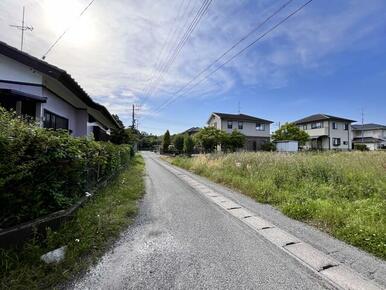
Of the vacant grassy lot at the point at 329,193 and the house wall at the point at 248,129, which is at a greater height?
the house wall at the point at 248,129

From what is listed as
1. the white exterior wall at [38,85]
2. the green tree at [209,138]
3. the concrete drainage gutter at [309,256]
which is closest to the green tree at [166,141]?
the green tree at [209,138]

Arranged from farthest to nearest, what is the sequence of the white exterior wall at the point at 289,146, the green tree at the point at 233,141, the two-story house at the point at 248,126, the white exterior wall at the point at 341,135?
the white exterior wall at the point at 341,135 < the two-story house at the point at 248,126 < the white exterior wall at the point at 289,146 < the green tree at the point at 233,141

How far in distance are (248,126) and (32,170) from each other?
37773 millimetres

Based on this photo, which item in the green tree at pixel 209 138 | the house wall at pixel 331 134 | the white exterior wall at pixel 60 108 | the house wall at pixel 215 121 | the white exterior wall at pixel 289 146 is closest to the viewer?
the white exterior wall at pixel 60 108

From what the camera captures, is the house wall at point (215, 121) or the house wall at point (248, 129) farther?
the house wall at point (215, 121)

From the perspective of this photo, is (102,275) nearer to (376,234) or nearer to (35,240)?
(35,240)

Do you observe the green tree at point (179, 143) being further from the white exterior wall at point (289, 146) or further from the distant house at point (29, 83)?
the distant house at point (29, 83)

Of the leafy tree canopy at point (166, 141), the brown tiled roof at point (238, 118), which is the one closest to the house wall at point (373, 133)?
the brown tiled roof at point (238, 118)

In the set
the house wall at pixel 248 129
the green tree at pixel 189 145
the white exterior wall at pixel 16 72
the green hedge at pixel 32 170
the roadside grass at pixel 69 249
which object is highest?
the house wall at pixel 248 129

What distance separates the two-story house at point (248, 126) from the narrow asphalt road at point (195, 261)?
33.3m

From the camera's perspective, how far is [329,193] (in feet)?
21.8

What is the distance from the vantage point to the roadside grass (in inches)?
107

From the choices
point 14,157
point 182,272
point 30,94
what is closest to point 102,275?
point 182,272

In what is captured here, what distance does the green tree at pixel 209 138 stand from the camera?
29.5 meters
